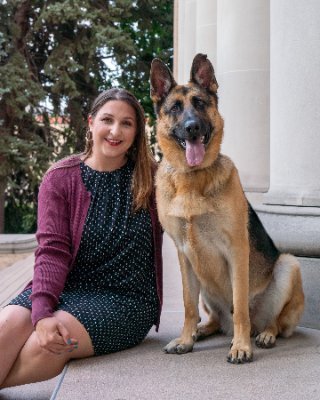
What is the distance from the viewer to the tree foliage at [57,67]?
54.3 ft

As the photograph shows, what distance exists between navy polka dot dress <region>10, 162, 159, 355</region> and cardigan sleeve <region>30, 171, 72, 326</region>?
4.3 inches

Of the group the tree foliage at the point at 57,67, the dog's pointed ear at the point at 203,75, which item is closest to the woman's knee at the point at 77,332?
the dog's pointed ear at the point at 203,75

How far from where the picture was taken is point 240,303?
3.09m

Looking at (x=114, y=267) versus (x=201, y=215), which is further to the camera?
(x=114, y=267)

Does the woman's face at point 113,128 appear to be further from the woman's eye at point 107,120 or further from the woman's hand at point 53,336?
the woman's hand at point 53,336

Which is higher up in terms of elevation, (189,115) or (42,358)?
(189,115)

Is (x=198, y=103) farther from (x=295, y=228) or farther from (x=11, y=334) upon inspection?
(x=11, y=334)

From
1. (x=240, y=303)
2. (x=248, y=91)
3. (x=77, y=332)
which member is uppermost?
(x=248, y=91)

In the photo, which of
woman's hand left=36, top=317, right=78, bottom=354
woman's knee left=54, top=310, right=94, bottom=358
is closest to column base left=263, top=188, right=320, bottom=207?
woman's knee left=54, top=310, right=94, bottom=358

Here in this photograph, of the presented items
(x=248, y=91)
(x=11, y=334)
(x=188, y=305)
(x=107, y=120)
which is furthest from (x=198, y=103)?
(x=248, y=91)

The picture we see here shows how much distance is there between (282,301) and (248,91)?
3978mm

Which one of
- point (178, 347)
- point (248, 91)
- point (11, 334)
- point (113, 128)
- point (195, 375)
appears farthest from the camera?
point (248, 91)

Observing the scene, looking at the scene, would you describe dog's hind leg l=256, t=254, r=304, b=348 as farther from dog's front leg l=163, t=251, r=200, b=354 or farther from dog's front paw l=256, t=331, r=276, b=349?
dog's front leg l=163, t=251, r=200, b=354

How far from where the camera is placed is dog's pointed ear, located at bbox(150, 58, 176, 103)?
306 centimetres
